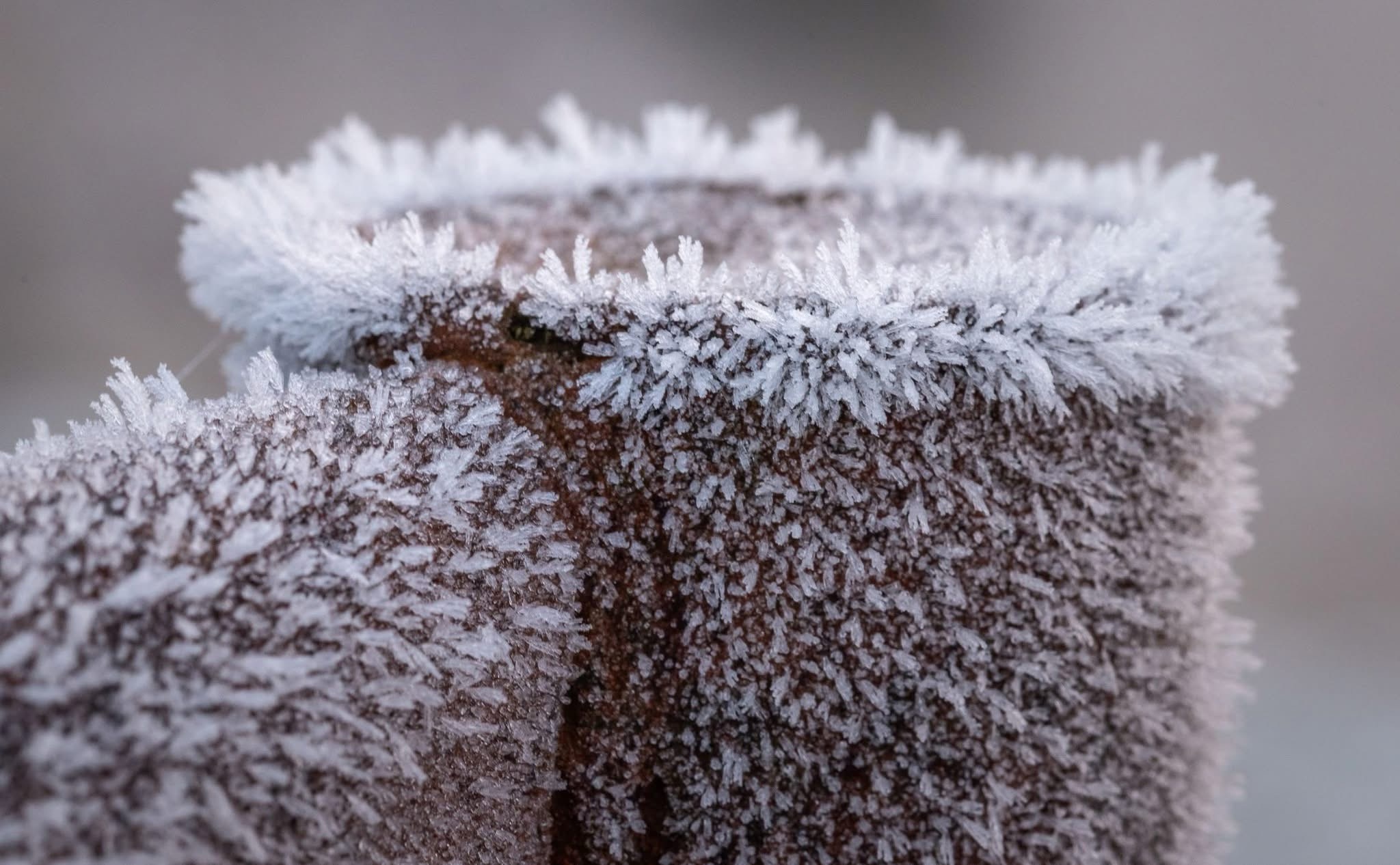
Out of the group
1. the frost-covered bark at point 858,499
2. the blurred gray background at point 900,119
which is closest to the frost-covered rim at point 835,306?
the frost-covered bark at point 858,499

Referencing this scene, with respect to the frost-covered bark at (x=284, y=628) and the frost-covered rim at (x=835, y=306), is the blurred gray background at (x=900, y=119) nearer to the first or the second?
the frost-covered rim at (x=835, y=306)

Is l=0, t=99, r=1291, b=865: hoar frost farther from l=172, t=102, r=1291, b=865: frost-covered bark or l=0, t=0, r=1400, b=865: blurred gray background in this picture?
l=0, t=0, r=1400, b=865: blurred gray background

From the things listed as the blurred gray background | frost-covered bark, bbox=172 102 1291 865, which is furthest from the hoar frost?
the blurred gray background

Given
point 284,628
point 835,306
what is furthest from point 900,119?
point 284,628

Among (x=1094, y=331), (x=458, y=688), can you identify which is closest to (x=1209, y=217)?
(x=1094, y=331)

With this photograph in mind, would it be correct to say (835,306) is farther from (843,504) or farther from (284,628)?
(284,628)

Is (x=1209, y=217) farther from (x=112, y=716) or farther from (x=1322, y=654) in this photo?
(x=1322, y=654)
